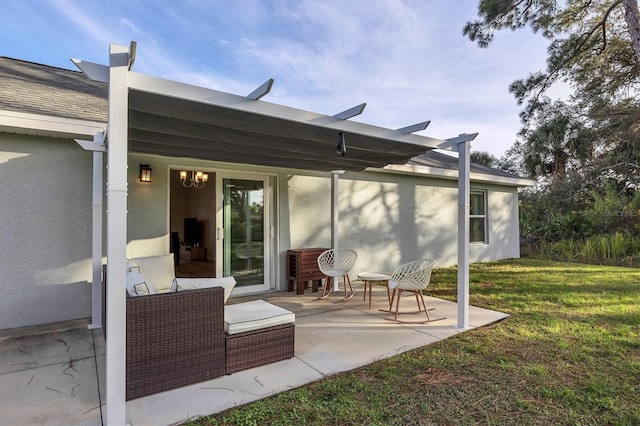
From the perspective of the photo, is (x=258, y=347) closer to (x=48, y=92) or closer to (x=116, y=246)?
(x=116, y=246)

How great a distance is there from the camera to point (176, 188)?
10930mm

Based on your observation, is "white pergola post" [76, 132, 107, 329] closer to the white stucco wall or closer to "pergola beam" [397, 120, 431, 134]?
the white stucco wall

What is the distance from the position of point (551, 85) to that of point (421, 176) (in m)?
4.05

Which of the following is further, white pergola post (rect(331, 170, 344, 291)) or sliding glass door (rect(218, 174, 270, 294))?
white pergola post (rect(331, 170, 344, 291))

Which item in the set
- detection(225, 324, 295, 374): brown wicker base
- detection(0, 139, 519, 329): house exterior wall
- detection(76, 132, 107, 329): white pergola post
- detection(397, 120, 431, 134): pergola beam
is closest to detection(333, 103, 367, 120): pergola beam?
detection(397, 120, 431, 134): pergola beam

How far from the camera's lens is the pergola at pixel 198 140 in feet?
6.96

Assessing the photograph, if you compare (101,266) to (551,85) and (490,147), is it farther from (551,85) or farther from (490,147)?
(490,147)

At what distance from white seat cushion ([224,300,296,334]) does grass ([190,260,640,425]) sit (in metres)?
0.67

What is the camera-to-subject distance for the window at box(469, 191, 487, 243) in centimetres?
958

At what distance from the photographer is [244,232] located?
591 cm

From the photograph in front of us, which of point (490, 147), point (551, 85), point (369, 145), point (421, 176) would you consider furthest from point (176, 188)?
point (490, 147)

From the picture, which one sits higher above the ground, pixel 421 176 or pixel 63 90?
pixel 63 90

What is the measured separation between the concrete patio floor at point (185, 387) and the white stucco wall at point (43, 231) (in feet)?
1.04

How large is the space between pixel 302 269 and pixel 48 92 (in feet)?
14.9
